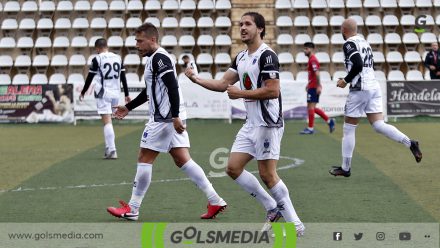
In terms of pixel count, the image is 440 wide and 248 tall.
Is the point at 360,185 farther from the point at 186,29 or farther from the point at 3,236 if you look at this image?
the point at 186,29

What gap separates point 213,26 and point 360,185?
18602mm

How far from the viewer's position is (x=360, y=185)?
10.1m

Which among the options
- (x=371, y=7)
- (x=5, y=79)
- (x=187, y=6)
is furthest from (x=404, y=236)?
(x=371, y=7)

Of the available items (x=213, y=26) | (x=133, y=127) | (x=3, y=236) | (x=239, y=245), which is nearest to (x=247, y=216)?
(x=239, y=245)

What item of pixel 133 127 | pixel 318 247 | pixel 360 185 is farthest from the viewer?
pixel 133 127

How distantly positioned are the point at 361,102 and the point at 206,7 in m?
18.2

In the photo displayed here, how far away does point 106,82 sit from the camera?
14.1m

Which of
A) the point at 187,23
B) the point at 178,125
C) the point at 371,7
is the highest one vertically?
the point at 371,7

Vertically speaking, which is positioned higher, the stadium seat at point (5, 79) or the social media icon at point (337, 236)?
the stadium seat at point (5, 79)

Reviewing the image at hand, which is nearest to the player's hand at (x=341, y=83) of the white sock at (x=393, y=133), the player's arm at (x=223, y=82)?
the white sock at (x=393, y=133)

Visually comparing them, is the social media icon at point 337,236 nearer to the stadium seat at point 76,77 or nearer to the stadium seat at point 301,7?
the stadium seat at point 76,77

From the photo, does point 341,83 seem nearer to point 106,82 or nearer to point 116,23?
point 106,82

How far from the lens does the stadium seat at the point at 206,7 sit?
28.7m

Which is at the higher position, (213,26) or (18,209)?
(213,26)
